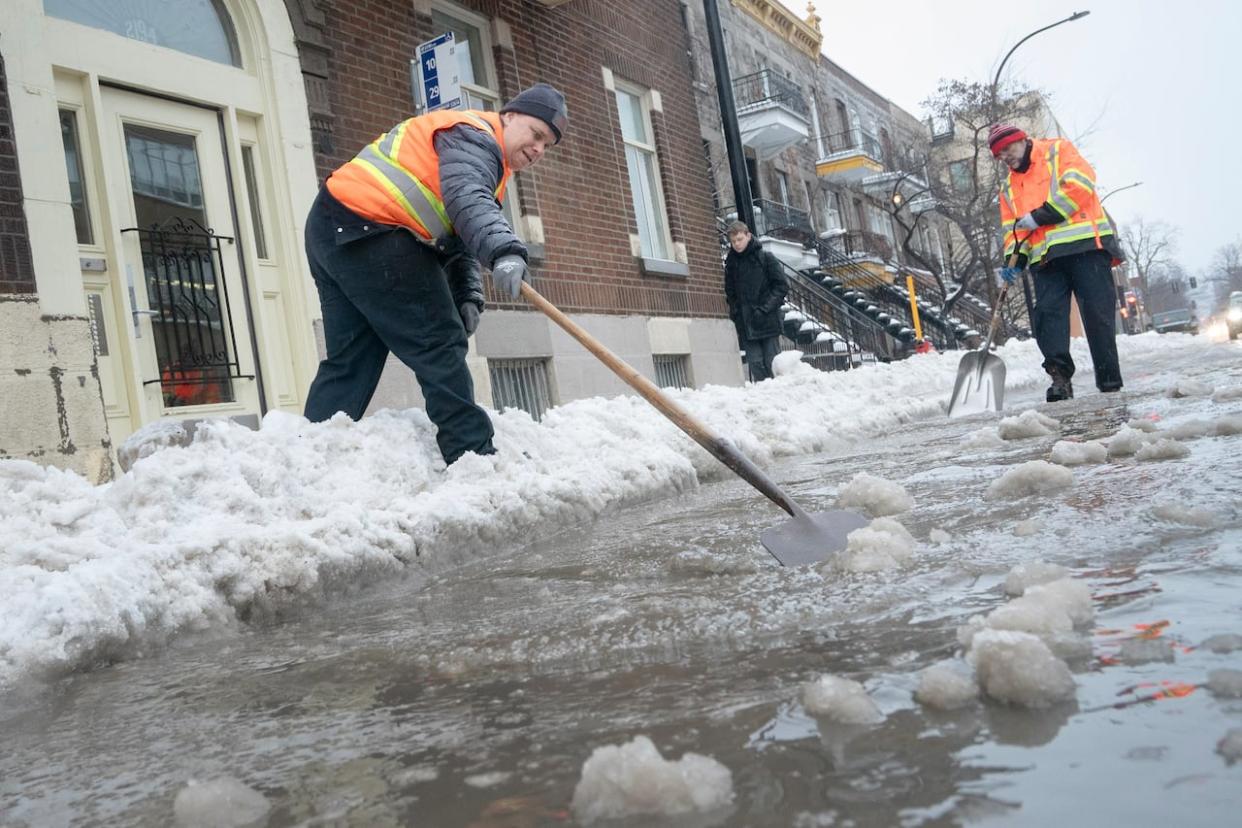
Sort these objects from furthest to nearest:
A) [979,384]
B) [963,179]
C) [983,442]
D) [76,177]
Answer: [963,179] → [979,384] → [76,177] → [983,442]

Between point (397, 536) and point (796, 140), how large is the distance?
22926mm

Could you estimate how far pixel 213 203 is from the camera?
6.95 metres

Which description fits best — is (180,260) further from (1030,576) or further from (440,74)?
(1030,576)

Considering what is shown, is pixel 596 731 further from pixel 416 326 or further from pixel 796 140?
pixel 796 140

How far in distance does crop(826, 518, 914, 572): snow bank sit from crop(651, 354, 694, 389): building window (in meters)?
8.95

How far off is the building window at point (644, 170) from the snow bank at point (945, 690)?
10614mm

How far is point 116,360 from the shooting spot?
625 cm

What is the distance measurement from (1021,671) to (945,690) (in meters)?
0.10

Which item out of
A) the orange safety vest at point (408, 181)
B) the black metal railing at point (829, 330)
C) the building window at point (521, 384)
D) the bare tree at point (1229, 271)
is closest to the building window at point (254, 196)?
the building window at point (521, 384)

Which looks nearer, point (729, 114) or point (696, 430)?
point (696, 430)

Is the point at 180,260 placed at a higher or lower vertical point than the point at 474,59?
lower

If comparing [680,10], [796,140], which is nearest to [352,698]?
[680,10]

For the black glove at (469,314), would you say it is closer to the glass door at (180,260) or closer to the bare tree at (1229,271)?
the glass door at (180,260)

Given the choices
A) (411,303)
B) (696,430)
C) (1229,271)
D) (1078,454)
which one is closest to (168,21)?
(411,303)
